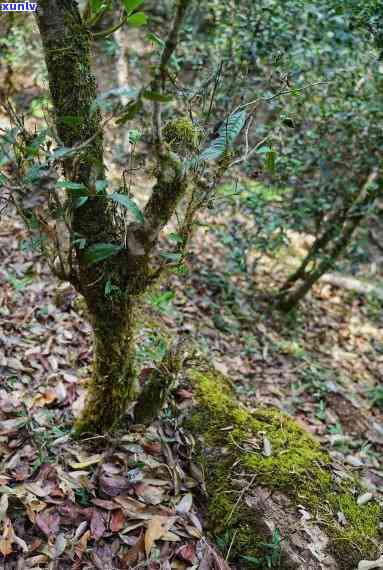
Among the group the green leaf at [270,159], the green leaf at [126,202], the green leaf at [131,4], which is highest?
the green leaf at [131,4]

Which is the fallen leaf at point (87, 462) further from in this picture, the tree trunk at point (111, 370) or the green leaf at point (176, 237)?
the green leaf at point (176, 237)

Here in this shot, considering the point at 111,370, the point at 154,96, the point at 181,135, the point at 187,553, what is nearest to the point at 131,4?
the point at 154,96

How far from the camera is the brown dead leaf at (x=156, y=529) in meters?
2.05

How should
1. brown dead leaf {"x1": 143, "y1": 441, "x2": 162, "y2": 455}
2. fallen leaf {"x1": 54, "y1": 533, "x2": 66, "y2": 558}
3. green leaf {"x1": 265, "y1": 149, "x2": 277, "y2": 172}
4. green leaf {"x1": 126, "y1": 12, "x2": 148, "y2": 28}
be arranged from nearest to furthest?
green leaf {"x1": 126, "y1": 12, "x2": 148, "y2": 28} < green leaf {"x1": 265, "y1": 149, "x2": 277, "y2": 172} < fallen leaf {"x1": 54, "y1": 533, "x2": 66, "y2": 558} < brown dead leaf {"x1": 143, "y1": 441, "x2": 162, "y2": 455}

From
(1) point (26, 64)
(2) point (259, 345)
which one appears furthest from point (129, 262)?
(1) point (26, 64)

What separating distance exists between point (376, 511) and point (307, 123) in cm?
342

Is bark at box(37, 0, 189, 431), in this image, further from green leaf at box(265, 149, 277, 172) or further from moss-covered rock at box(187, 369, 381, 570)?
moss-covered rock at box(187, 369, 381, 570)

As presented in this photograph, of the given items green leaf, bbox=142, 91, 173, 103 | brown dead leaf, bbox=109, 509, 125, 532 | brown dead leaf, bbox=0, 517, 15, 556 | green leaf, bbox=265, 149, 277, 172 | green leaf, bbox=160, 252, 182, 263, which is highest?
green leaf, bbox=142, 91, 173, 103

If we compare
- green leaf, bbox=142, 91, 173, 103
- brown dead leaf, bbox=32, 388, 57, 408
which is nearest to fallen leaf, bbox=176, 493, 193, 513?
brown dead leaf, bbox=32, 388, 57, 408

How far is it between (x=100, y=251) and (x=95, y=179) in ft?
0.88

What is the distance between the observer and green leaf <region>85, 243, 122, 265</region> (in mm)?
1815

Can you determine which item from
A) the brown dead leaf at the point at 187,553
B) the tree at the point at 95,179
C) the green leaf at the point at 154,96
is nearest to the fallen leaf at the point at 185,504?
the brown dead leaf at the point at 187,553

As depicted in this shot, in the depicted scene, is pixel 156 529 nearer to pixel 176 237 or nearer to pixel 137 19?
pixel 176 237

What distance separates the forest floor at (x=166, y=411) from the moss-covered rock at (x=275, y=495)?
11 cm
